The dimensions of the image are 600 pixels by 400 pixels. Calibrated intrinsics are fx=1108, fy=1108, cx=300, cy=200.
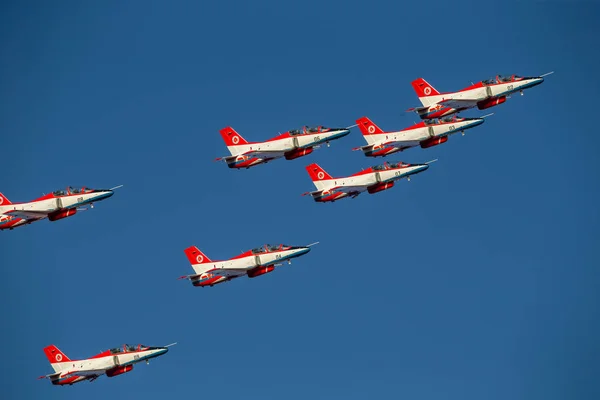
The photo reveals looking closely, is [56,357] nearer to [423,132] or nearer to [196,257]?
[196,257]

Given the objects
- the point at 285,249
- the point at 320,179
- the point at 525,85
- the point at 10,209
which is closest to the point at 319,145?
the point at 320,179

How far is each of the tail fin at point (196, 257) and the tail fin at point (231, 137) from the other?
14.4 m

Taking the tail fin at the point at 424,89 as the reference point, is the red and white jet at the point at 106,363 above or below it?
below

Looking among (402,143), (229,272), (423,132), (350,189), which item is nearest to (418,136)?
(423,132)

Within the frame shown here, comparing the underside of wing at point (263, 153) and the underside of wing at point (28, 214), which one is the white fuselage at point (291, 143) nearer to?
the underside of wing at point (263, 153)

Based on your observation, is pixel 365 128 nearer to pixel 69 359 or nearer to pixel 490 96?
pixel 490 96

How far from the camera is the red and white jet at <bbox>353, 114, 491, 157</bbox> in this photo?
141875mm

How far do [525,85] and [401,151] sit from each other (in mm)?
17956

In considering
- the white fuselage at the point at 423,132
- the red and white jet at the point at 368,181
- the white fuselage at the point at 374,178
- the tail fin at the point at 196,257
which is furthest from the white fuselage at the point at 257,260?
the white fuselage at the point at 423,132

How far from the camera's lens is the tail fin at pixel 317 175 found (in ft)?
485

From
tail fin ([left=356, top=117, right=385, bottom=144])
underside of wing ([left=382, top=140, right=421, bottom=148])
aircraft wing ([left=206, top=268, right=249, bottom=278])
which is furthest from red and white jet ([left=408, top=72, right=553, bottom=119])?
aircraft wing ([left=206, top=268, right=249, bottom=278])

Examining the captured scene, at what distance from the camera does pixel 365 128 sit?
146 meters

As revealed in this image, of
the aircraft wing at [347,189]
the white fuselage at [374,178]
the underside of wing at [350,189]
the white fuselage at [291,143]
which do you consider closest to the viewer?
the white fuselage at [291,143]

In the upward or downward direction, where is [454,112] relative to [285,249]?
upward
